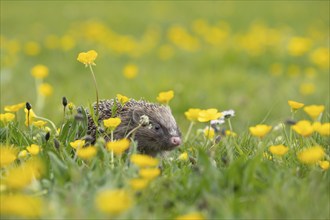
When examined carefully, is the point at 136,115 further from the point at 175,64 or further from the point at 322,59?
the point at 175,64

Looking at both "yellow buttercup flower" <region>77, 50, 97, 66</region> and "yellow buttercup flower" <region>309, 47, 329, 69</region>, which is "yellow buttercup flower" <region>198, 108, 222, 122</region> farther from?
"yellow buttercup flower" <region>309, 47, 329, 69</region>

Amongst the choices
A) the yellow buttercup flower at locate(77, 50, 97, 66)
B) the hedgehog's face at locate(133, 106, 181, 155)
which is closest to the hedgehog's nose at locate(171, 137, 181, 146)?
the hedgehog's face at locate(133, 106, 181, 155)

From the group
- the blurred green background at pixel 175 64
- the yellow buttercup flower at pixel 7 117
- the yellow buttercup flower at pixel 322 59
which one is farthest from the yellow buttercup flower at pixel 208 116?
the yellow buttercup flower at pixel 322 59

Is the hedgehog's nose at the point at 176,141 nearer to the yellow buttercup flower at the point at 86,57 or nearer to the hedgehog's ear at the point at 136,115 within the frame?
the hedgehog's ear at the point at 136,115

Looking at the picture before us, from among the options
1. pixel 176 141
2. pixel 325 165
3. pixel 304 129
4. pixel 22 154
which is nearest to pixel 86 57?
pixel 22 154

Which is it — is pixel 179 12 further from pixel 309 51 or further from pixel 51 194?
pixel 51 194

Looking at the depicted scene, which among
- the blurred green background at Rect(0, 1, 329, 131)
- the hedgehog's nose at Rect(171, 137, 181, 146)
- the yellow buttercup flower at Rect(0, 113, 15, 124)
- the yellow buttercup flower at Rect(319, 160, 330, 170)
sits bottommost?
the blurred green background at Rect(0, 1, 329, 131)
